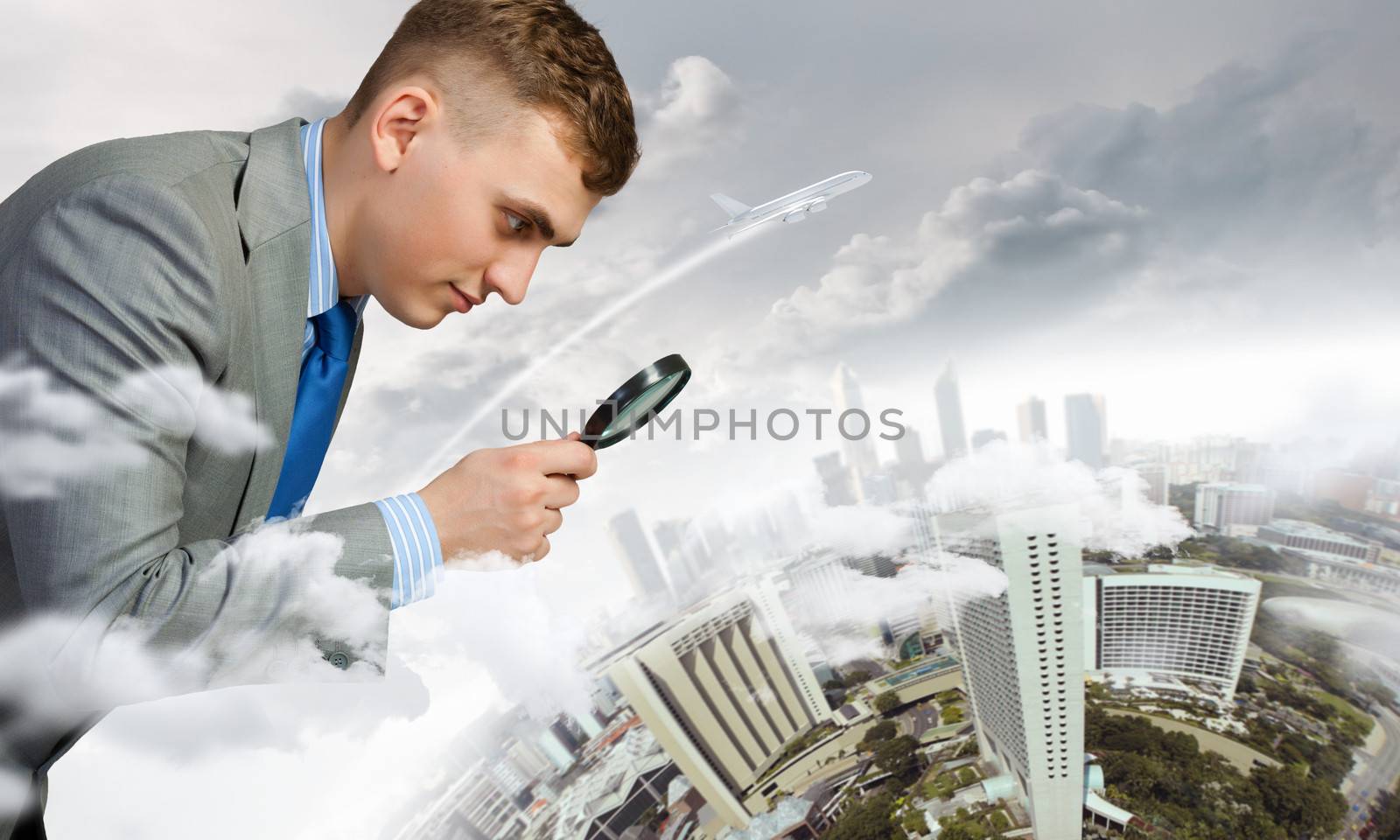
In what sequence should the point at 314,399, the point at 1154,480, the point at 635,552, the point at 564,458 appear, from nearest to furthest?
the point at 564,458 < the point at 314,399 < the point at 635,552 < the point at 1154,480

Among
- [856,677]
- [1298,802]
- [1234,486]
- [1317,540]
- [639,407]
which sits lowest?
[1298,802]

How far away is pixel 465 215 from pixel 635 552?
215cm

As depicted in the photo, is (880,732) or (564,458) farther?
(880,732)

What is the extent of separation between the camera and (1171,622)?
4535 mm

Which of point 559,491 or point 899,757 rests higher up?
point 559,491

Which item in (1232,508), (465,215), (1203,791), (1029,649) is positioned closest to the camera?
(465,215)

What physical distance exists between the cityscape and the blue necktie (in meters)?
1.90

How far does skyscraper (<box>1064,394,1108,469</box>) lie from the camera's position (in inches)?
148

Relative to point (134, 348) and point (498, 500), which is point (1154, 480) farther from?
point (134, 348)

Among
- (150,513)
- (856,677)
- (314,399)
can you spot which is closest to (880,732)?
(856,677)

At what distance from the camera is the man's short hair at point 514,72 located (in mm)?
1307

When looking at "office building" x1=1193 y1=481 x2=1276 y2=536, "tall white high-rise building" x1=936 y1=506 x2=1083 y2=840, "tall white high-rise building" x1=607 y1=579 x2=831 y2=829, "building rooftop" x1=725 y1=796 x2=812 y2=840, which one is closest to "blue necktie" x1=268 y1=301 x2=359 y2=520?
"tall white high-rise building" x1=607 y1=579 x2=831 y2=829

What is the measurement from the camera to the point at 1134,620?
179 inches

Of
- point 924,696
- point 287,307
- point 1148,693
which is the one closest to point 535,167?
point 287,307
